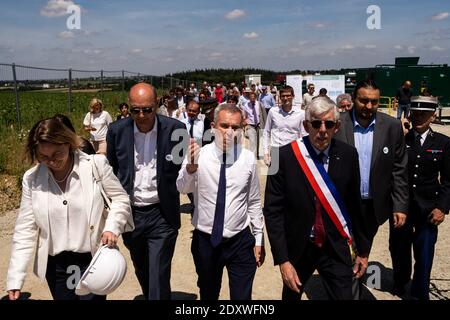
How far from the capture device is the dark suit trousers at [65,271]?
9.45 feet

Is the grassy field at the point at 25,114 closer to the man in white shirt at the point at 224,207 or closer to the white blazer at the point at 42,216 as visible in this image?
the white blazer at the point at 42,216

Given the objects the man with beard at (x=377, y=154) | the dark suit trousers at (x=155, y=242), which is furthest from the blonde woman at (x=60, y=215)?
the man with beard at (x=377, y=154)

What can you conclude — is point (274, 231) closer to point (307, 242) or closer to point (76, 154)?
point (307, 242)

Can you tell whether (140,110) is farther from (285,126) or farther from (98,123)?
(98,123)

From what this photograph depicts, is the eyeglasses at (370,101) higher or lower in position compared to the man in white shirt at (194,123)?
higher

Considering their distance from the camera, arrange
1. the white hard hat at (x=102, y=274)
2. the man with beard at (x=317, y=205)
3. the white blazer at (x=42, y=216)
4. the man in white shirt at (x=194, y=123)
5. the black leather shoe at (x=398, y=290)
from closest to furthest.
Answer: the white hard hat at (x=102, y=274) → the white blazer at (x=42, y=216) → the man with beard at (x=317, y=205) → the black leather shoe at (x=398, y=290) → the man in white shirt at (x=194, y=123)

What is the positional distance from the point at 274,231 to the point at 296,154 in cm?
55

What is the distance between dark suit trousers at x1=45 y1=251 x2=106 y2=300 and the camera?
2.88m

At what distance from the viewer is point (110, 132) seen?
3.74 m

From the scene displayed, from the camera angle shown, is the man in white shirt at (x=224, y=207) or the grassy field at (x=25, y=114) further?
the grassy field at (x=25, y=114)

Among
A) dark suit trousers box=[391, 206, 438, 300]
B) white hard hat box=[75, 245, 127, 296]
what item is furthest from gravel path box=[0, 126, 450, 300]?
white hard hat box=[75, 245, 127, 296]

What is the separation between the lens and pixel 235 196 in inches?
126

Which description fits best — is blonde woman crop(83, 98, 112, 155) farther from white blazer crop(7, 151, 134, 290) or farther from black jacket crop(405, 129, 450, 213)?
black jacket crop(405, 129, 450, 213)

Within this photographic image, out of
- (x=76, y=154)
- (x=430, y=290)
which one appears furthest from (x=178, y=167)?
(x=430, y=290)
